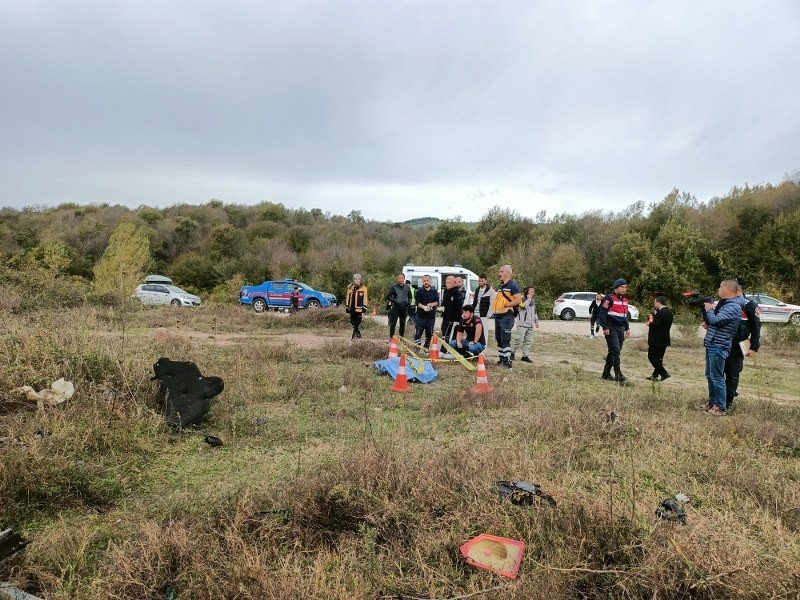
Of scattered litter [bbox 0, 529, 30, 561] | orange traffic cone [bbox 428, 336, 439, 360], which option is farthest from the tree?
scattered litter [bbox 0, 529, 30, 561]

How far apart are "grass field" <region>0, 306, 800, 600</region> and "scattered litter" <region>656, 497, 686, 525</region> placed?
0.06 meters

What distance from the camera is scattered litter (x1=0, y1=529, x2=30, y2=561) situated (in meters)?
2.57

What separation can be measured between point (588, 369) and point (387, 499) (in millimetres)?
7753

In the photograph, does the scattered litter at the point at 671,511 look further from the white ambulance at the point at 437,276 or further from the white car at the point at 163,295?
the white car at the point at 163,295

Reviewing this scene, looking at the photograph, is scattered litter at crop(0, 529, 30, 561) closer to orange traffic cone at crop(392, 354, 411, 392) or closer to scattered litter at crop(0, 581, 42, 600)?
scattered litter at crop(0, 581, 42, 600)

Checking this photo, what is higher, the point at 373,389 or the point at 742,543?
the point at 742,543

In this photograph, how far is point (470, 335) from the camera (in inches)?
362

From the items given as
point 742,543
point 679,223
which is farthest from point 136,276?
point 679,223

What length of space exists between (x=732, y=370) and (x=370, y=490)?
18.6 feet

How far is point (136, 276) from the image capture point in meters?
27.2

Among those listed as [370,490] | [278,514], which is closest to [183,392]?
[278,514]

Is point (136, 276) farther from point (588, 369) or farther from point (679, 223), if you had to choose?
point (679, 223)

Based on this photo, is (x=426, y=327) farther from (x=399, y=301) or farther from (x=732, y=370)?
(x=732, y=370)

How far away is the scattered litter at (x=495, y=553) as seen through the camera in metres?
2.62
